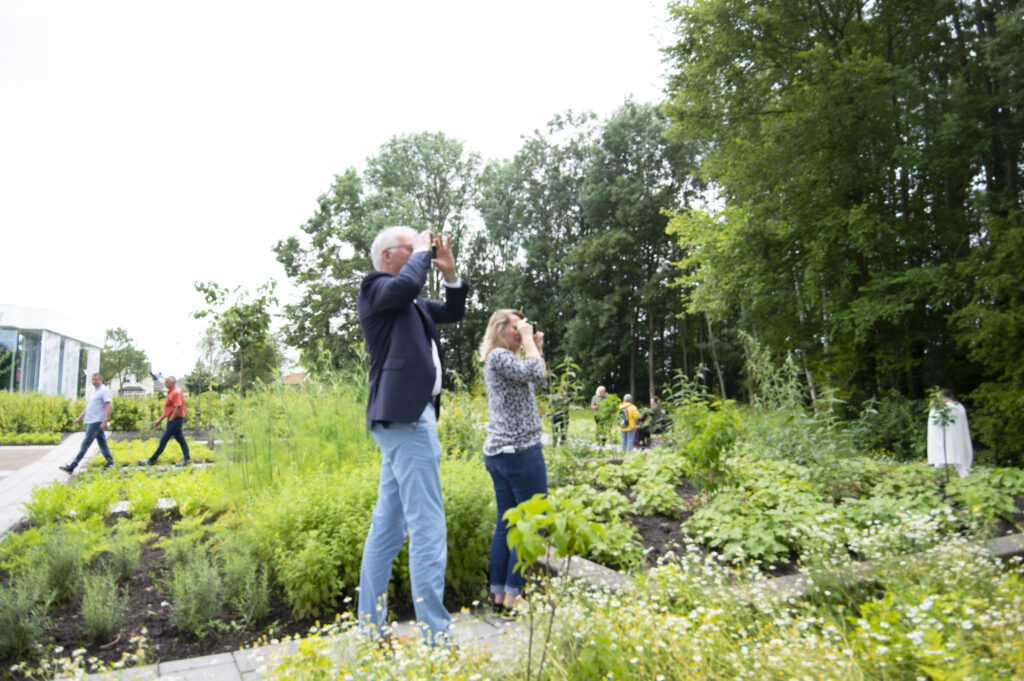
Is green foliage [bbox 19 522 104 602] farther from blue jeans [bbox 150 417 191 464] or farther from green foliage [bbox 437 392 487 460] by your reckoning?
blue jeans [bbox 150 417 191 464]

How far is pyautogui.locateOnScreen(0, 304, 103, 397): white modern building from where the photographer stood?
3475cm

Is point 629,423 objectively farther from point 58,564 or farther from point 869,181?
point 58,564

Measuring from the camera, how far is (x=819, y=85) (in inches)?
482

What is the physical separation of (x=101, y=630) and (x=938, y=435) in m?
10.2

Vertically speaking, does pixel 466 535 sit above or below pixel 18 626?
above

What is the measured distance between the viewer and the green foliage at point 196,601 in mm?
3158

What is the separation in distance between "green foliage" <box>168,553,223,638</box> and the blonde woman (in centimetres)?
147

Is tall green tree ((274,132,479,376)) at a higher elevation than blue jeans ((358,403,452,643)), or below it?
higher

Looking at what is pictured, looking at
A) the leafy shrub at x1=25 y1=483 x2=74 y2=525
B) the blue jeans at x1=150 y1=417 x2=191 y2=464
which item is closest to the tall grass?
the leafy shrub at x1=25 y1=483 x2=74 y2=525

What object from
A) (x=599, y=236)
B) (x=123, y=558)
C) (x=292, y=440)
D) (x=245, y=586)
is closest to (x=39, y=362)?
(x=599, y=236)

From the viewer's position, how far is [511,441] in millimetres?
3270

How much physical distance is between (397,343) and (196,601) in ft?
5.86

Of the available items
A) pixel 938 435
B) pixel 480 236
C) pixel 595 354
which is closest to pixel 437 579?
pixel 938 435

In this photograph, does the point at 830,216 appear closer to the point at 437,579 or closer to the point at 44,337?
the point at 437,579
